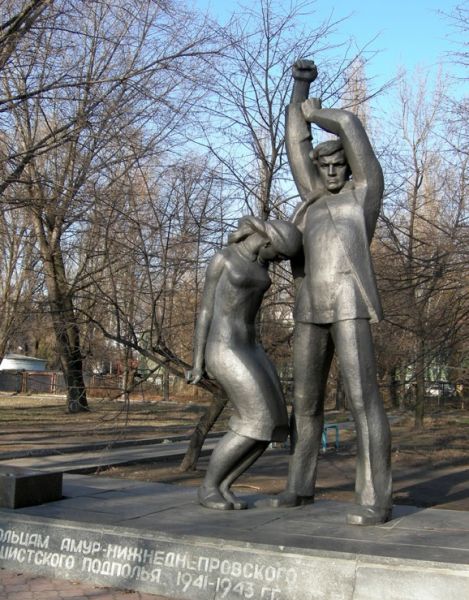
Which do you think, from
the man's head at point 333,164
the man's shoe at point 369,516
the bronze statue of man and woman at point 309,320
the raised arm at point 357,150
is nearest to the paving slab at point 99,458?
the bronze statue of man and woman at point 309,320

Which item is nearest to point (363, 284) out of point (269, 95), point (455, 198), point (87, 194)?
point (87, 194)

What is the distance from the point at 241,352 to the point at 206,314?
44 cm

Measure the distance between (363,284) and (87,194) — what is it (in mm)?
6151

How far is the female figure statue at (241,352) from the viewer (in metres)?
6.04

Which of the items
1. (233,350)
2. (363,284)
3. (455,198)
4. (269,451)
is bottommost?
(269,451)

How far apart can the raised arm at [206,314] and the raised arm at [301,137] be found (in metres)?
0.86

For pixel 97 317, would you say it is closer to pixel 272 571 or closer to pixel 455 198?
pixel 455 198

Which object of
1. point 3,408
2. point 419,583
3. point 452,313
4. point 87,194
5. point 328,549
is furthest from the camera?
point 3,408

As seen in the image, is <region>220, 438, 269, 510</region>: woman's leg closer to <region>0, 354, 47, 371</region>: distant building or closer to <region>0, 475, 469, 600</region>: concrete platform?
<region>0, 475, 469, 600</region>: concrete platform

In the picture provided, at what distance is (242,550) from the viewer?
Answer: 16.3 feet

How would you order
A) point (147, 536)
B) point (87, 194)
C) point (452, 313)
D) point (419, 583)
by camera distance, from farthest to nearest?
point (452, 313) < point (87, 194) < point (147, 536) < point (419, 583)

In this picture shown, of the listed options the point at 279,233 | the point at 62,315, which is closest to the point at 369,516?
the point at 279,233

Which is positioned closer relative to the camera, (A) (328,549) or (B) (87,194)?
(A) (328,549)

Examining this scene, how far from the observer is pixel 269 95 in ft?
41.1
